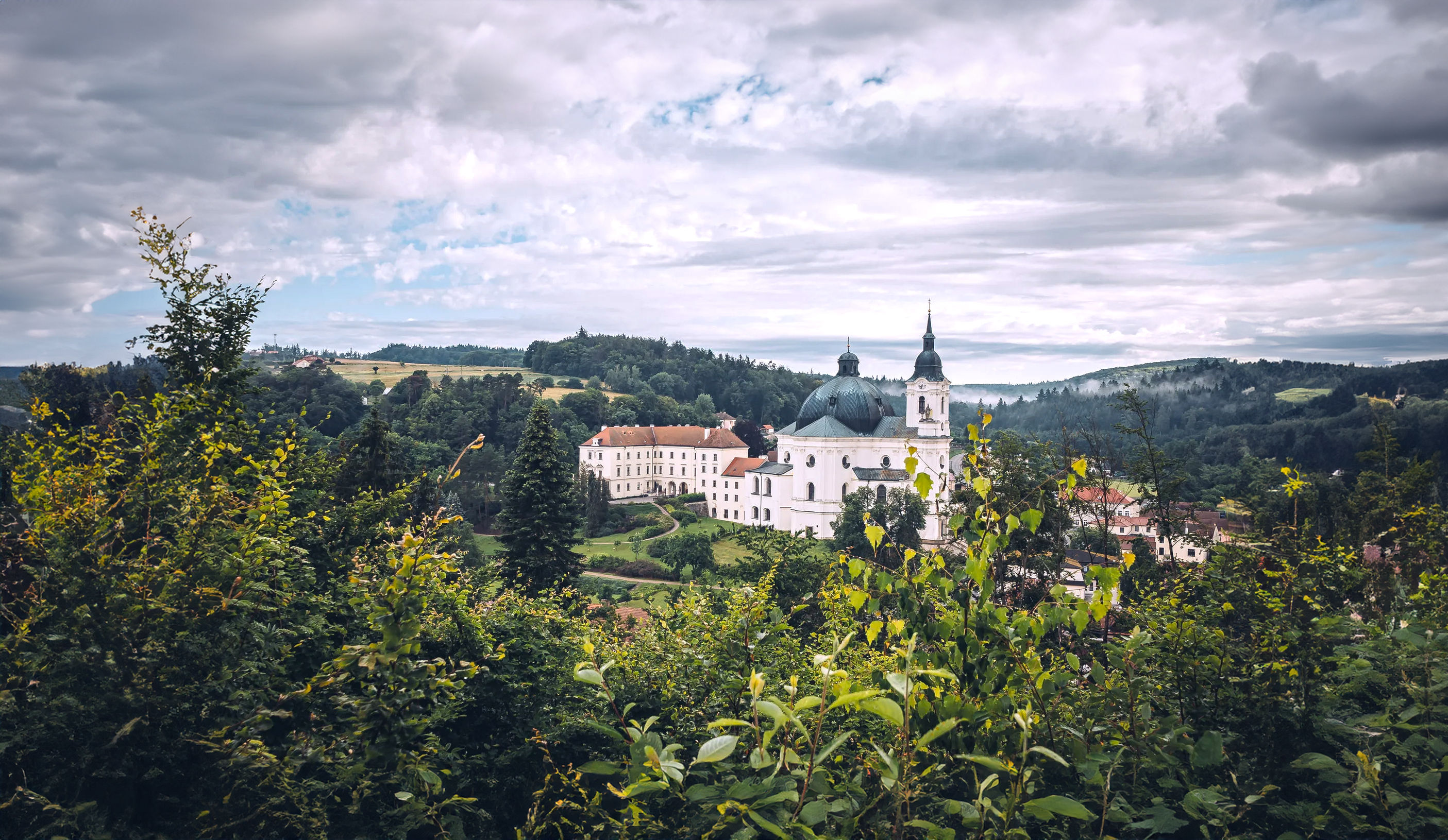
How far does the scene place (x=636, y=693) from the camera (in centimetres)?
569

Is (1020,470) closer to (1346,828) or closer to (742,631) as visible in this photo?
(742,631)

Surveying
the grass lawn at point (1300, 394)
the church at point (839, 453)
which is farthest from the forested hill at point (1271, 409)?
the church at point (839, 453)

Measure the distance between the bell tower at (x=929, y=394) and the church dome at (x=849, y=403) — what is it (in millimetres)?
3598

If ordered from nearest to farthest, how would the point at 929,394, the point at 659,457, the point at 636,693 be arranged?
the point at 636,693
the point at 929,394
the point at 659,457

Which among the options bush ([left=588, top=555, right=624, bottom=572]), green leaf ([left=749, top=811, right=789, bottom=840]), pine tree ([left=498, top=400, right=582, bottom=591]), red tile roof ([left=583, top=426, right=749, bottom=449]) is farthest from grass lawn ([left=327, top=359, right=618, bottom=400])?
green leaf ([left=749, top=811, right=789, bottom=840])

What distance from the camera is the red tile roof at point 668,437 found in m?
74.1

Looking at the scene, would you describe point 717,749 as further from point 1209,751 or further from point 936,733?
point 1209,751

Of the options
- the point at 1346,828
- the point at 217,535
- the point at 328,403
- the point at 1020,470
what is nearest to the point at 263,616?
the point at 217,535

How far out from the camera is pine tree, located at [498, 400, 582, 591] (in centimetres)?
2308

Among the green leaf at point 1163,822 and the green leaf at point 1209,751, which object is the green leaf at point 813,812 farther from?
the green leaf at point 1209,751

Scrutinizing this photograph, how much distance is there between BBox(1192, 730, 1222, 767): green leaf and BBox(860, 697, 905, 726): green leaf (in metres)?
1.52

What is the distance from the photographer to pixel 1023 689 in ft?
11.1

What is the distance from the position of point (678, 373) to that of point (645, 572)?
84284mm

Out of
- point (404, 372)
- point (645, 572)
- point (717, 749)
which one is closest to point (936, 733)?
point (717, 749)
